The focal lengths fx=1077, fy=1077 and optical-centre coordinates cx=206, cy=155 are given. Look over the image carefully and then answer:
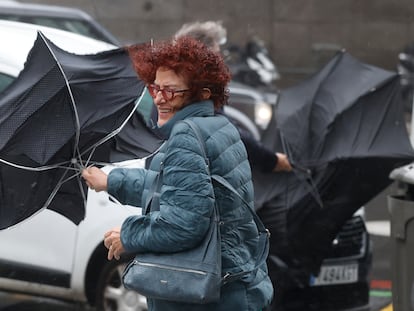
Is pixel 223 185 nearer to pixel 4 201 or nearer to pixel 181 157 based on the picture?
pixel 181 157

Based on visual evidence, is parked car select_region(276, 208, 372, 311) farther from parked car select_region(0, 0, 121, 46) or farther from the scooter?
the scooter

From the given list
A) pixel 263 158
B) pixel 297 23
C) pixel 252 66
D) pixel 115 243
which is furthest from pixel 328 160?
pixel 297 23

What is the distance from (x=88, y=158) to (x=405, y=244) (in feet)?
5.71

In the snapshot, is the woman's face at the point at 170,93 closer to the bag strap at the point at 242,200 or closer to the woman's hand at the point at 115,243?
the bag strap at the point at 242,200

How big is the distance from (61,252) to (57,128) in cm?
231

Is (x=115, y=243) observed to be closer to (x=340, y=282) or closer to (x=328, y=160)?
(x=328, y=160)

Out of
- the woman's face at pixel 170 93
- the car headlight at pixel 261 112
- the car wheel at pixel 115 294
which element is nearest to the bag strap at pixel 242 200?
the woman's face at pixel 170 93

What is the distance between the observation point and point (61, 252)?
662 centimetres

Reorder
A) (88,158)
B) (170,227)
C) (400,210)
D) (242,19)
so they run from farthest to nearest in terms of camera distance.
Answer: (242,19) < (400,210) < (88,158) < (170,227)

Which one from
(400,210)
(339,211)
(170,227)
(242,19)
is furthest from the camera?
(242,19)

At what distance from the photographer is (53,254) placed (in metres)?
6.62

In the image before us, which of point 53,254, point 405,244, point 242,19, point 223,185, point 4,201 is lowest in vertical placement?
point 242,19

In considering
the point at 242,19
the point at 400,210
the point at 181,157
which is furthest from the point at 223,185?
the point at 242,19

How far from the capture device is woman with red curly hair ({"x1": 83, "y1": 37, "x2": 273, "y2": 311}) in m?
3.82
